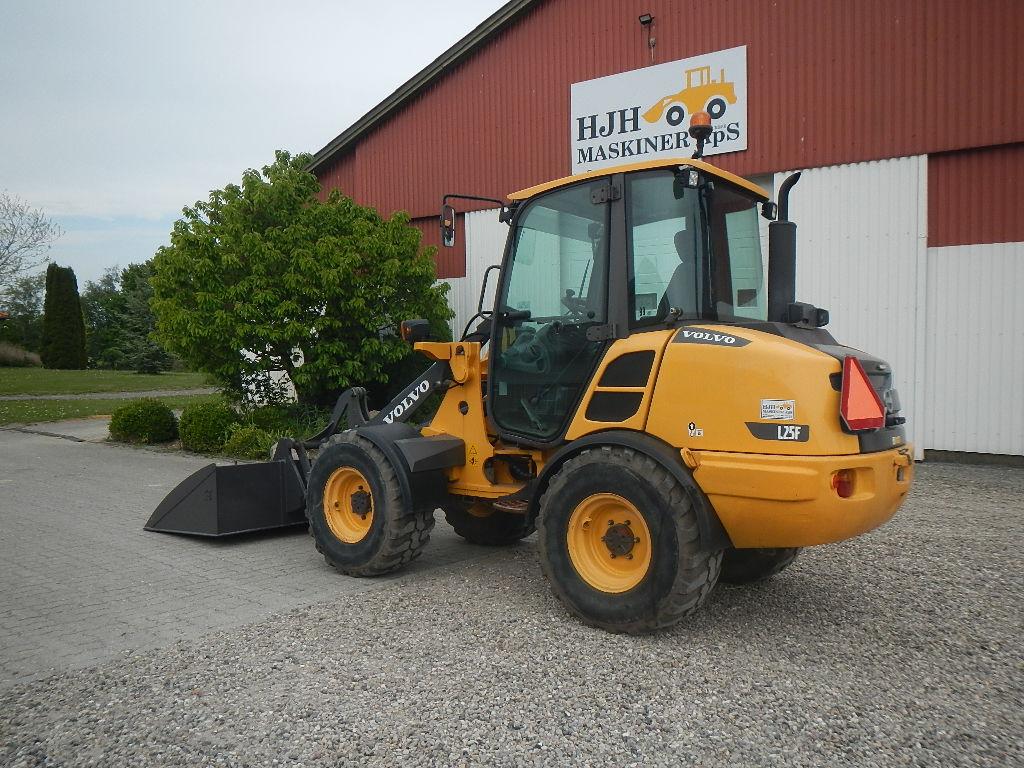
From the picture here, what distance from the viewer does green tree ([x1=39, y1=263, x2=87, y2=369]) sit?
1663 inches

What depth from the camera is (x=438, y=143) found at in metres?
14.4

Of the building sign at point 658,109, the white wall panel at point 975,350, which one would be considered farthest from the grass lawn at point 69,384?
the white wall panel at point 975,350

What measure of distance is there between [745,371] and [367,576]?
2.93 m

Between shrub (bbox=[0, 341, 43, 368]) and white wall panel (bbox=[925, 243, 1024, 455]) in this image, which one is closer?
white wall panel (bbox=[925, 243, 1024, 455])

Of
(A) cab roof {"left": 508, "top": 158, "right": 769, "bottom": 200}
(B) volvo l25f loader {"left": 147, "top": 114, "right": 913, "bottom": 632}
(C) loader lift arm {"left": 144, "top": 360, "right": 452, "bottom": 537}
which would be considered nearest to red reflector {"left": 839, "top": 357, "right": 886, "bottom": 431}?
(B) volvo l25f loader {"left": 147, "top": 114, "right": 913, "bottom": 632}

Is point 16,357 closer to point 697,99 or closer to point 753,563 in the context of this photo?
point 697,99

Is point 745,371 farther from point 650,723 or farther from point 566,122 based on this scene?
point 566,122

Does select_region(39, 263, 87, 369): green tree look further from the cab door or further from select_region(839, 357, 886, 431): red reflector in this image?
select_region(839, 357, 886, 431): red reflector

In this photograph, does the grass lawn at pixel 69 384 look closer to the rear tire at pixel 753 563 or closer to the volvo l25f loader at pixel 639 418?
the volvo l25f loader at pixel 639 418

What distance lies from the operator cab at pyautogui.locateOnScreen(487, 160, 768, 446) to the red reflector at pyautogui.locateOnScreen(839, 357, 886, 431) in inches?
32.2

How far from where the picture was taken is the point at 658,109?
38.9ft

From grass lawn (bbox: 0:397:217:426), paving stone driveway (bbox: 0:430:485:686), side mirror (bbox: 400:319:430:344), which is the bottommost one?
grass lawn (bbox: 0:397:217:426)

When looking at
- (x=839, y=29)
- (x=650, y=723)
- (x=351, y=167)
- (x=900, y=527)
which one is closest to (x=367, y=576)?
(x=650, y=723)

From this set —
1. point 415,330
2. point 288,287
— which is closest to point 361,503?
point 415,330
